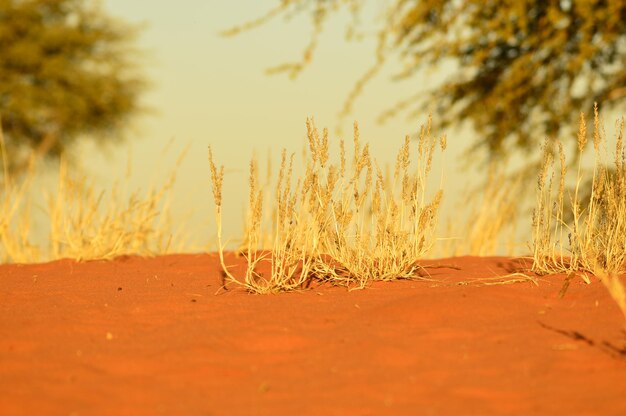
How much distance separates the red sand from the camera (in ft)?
8.36

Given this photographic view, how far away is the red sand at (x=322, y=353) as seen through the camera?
255 cm

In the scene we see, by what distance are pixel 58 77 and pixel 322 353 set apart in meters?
13.2

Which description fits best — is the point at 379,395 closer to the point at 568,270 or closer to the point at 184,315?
the point at 184,315

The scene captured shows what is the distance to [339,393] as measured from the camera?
2613mm

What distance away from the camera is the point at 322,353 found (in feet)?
9.84

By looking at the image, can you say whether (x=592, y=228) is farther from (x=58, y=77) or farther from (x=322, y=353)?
(x=58, y=77)

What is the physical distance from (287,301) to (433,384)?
4.49 ft

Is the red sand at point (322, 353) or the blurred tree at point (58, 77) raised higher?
the blurred tree at point (58, 77)

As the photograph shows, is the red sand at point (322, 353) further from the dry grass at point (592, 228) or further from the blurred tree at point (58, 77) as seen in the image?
the blurred tree at point (58, 77)

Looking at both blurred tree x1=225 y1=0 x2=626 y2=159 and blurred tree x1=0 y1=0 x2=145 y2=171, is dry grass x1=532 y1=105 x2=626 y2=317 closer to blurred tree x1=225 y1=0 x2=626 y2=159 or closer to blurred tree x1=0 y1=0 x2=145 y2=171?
blurred tree x1=225 y1=0 x2=626 y2=159

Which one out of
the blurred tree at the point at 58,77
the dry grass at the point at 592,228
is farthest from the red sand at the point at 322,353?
the blurred tree at the point at 58,77

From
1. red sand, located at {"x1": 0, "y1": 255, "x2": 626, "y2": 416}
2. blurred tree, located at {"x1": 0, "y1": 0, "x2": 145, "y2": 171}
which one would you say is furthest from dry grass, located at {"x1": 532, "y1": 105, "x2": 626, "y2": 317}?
blurred tree, located at {"x1": 0, "y1": 0, "x2": 145, "y2": 171}

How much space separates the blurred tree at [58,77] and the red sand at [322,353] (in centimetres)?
1112

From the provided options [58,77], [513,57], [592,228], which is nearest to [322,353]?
[592,228]
